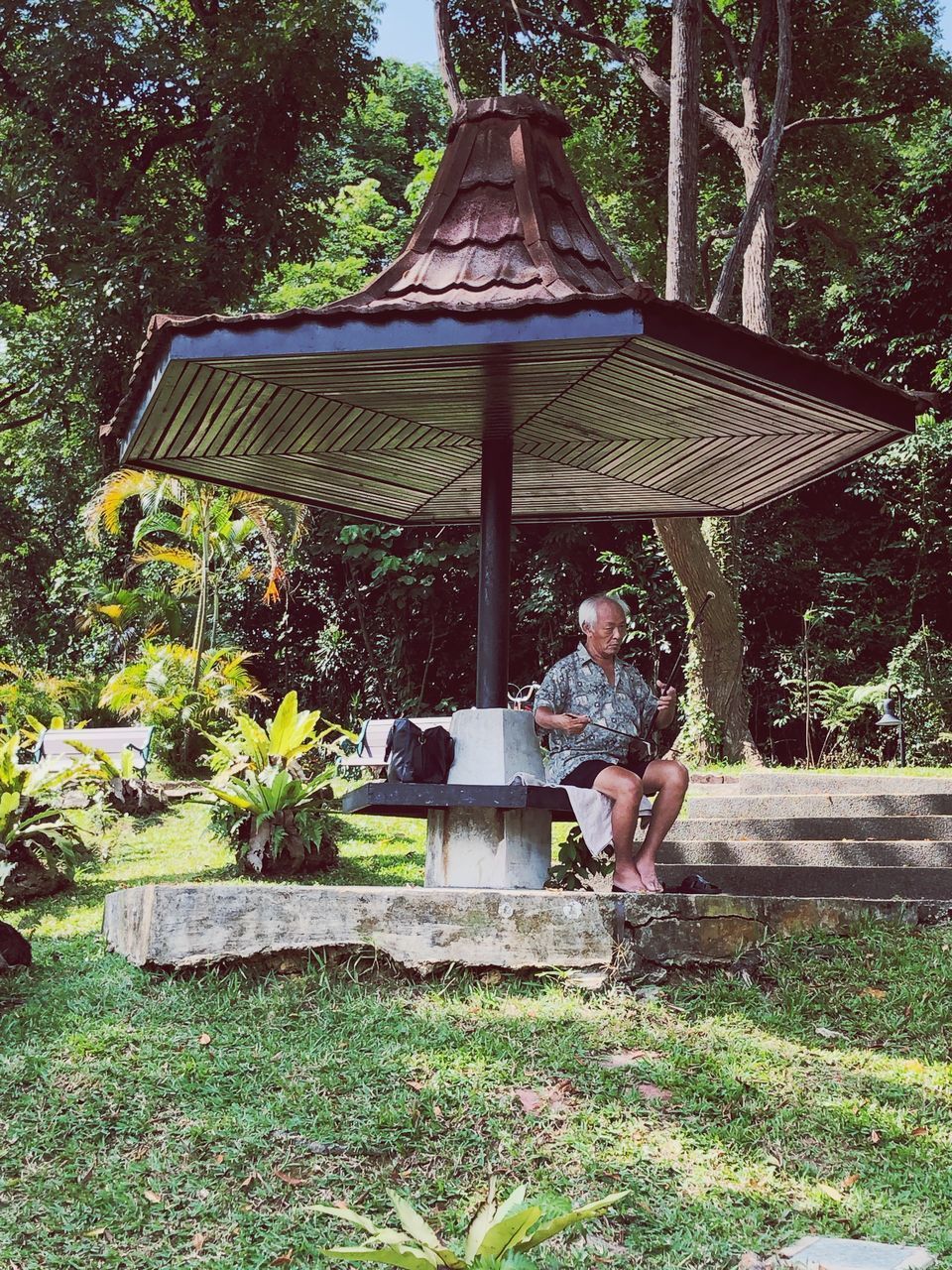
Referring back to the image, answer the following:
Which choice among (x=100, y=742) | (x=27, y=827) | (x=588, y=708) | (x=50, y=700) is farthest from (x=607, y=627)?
(x=50, y=700)

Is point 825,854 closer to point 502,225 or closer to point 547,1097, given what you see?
point 547,1097

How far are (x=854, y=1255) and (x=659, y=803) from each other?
278 cm

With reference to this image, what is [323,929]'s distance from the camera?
5281mm

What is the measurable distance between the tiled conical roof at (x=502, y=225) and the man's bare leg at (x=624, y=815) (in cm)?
217

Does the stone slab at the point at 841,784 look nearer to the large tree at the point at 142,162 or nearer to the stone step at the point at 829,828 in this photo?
the stone step at the point at 829,828

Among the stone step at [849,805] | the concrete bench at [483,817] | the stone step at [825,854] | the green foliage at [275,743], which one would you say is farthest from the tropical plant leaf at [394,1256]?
the green foliage at [275,743]

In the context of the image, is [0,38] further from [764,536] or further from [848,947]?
[848,947]

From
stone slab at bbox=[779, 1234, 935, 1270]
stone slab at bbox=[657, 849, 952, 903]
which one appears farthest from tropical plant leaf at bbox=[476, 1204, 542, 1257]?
stone slab at bbox=[657, 849, 952, 903]

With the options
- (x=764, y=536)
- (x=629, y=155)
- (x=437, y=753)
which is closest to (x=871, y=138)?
(x=629, y=155)

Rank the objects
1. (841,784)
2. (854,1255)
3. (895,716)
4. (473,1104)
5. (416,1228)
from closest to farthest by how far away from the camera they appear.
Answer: (416,1228)
(854,1255)
(473,1104)
(841,784)
(895,716)

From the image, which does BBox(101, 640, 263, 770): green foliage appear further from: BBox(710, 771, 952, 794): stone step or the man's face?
the man's face

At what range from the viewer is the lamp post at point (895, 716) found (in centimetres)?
1375

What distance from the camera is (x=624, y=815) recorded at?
5605 millimetres

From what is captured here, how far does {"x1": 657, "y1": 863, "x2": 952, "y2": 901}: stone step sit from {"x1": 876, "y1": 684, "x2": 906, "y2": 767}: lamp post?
6493mm
